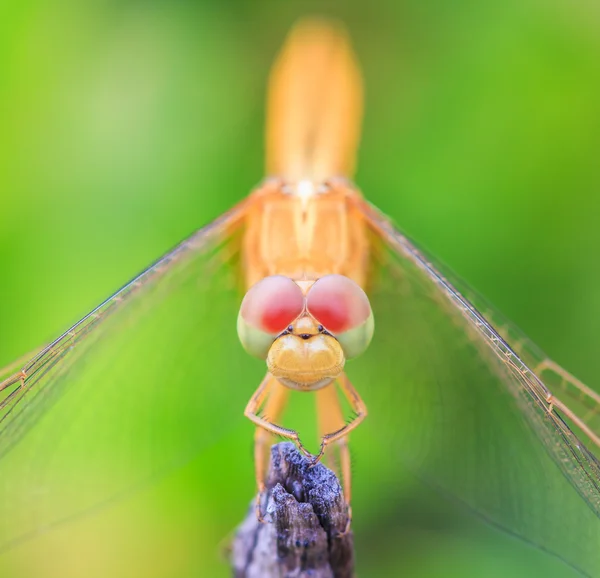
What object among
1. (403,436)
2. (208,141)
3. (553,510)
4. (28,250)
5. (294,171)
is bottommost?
(553,510)

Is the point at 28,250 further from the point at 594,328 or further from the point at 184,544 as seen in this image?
the point at 594,328

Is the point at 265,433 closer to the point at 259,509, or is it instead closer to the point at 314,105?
the point at 259,509

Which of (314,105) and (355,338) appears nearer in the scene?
(355,338)

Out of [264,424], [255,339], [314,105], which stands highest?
[314,105]

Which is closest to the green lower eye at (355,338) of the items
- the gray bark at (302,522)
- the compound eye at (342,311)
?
the compound eye at (342,311)

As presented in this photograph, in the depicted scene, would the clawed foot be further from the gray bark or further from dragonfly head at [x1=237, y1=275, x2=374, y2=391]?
dragonfly head at [x1=237, y1=275, x2=374, y2=391]

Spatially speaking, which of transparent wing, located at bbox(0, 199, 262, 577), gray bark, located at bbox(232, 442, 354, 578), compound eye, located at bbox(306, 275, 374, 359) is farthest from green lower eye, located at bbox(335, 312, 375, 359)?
transparent wing, located at bbox(0, 199, 262, 577)

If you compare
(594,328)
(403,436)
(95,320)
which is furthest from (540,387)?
(95,320)

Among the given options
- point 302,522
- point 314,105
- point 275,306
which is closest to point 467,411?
point 275,306
